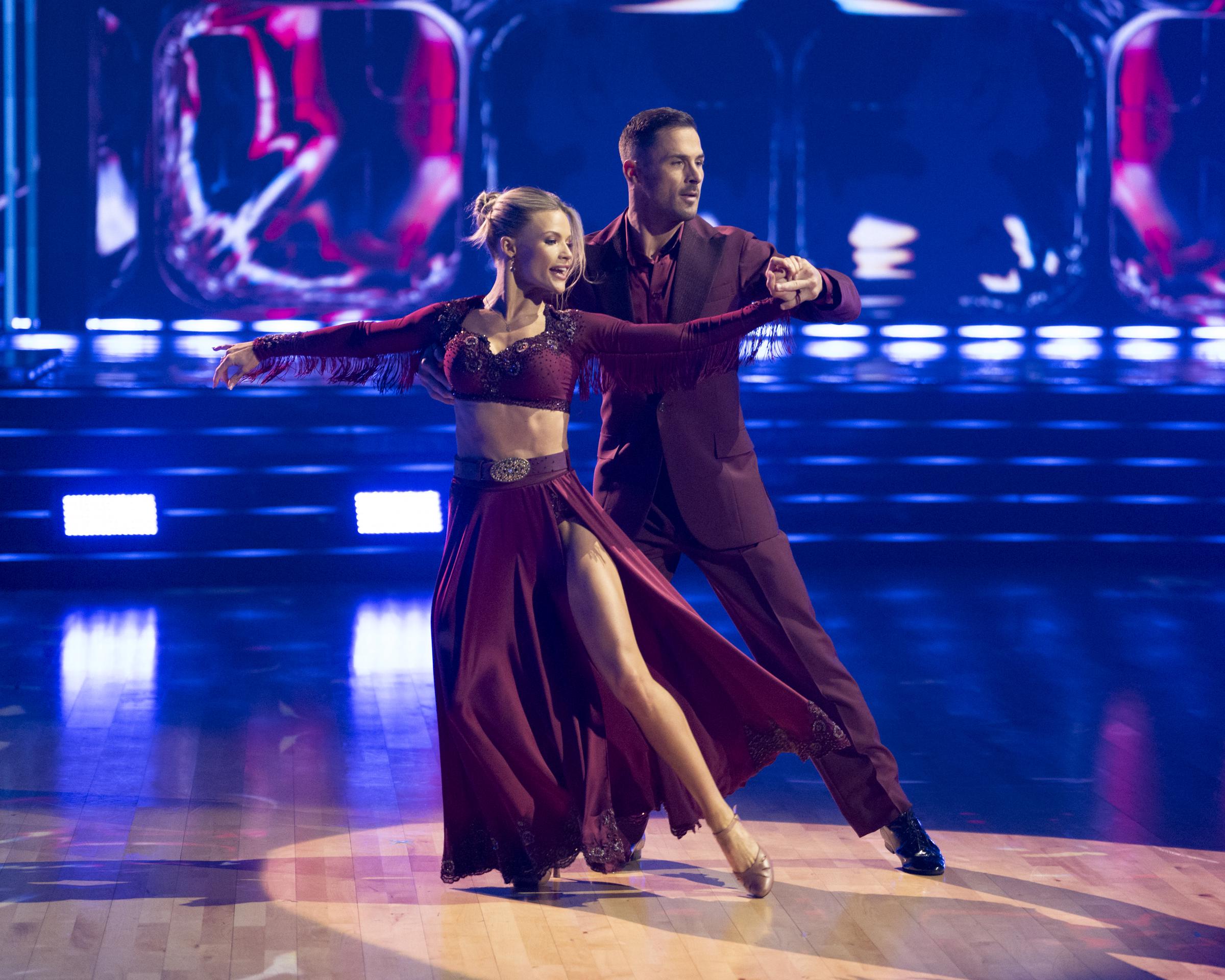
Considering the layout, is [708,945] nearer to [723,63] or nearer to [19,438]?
[19,438]

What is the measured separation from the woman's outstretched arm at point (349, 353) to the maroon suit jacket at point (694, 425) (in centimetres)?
34

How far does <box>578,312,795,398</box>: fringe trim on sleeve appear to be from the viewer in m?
2.77

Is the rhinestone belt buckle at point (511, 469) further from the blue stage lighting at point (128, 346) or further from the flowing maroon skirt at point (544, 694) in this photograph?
the blue stage lighting at point (128, 346)

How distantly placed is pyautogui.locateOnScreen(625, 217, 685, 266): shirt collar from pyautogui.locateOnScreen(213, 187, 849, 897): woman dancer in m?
0.18

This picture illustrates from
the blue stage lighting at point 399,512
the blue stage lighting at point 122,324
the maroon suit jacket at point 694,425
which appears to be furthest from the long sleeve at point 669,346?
the blue stage lighting at point 122,324

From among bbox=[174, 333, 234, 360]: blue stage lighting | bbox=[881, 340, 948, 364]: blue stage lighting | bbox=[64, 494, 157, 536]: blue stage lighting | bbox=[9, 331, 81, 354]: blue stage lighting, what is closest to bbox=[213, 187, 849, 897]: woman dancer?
bbox=[64, 494, 157, 536]: blue stage lighting

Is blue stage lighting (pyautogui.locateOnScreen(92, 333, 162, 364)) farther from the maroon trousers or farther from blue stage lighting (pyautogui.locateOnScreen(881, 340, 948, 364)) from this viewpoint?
the maroon trousers

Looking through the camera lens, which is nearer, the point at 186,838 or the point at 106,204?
the point at 186,838

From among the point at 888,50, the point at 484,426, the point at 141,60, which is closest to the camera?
the point at 484,426

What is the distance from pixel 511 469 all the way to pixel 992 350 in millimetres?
6488

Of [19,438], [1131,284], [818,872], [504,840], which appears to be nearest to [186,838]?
[504,840]

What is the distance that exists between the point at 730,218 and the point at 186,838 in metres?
6.43

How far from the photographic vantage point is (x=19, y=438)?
20.7 feet

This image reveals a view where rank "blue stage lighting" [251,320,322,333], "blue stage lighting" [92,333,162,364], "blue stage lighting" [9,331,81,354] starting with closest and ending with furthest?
"blue stage lighting" [92,333,162,364] → "blue stage lighting" [9,331,81,354] → "blue stage lighting" [251,320,322,333]
